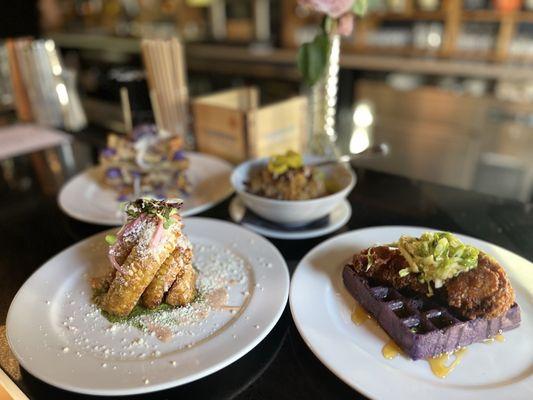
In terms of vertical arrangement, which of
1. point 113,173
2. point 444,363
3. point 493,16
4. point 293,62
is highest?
point 493,16

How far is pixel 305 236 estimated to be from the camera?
3.51 ft

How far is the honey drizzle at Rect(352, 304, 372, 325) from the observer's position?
783 mm

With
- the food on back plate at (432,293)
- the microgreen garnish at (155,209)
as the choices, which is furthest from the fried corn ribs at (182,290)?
the food on back plate at (432,293)

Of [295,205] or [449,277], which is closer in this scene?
[449,277]

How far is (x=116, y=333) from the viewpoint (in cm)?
77

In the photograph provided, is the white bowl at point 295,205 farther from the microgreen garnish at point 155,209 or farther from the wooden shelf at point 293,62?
the wooden shelf at point 293,62

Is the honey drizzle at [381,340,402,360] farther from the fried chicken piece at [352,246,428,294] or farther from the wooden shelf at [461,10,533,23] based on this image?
the wooden shelf at [461,10,533,23]

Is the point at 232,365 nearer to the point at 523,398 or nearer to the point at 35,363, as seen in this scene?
the point at 35,363

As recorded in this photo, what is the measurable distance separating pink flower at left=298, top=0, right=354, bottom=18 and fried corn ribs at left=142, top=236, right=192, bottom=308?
0.74m

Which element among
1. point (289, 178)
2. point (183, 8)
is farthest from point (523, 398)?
point (183, 8)

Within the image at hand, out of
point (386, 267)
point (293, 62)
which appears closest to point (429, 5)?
point (293, 62)

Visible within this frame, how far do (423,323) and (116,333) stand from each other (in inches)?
21.9

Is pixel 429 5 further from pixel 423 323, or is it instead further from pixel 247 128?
pixel 423 323

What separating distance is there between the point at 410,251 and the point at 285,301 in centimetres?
27
